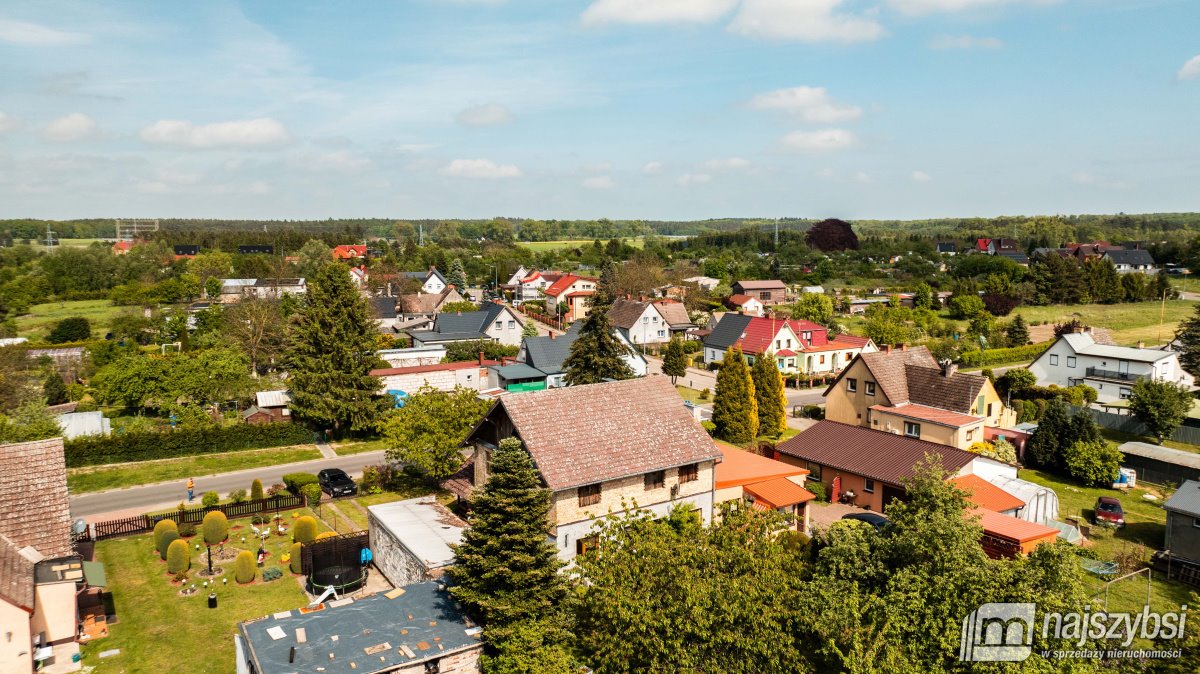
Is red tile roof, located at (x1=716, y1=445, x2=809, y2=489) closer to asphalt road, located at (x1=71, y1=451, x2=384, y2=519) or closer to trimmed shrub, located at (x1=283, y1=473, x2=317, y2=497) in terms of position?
trimmed shrub, located at (x1=283, y1=473, x2=317, y2=497)

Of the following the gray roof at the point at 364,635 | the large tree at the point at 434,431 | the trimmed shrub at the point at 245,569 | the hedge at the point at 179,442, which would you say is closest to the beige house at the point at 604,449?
the large tree at the point at 434,431

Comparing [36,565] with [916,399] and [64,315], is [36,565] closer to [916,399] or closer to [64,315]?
[916,399]

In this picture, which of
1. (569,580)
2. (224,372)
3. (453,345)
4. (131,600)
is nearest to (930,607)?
(569,580)

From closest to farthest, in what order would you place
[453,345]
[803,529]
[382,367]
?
[803,529] → [382,367] → [453,345]

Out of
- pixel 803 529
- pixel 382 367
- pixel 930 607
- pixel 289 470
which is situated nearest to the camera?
pixel 930 607

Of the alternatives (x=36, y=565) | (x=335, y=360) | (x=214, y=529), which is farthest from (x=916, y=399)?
(x=36, y=565)

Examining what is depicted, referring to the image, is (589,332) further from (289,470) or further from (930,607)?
(930,607)
